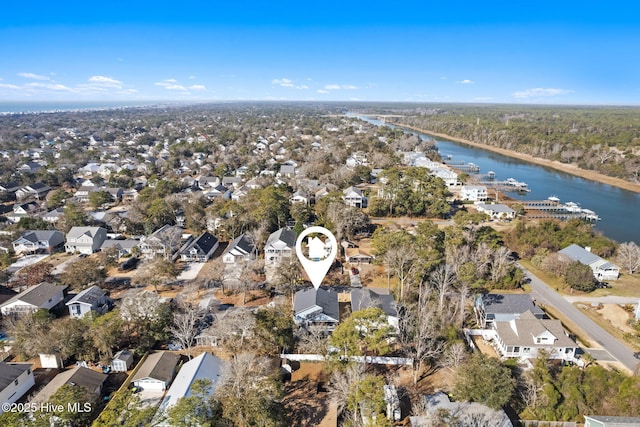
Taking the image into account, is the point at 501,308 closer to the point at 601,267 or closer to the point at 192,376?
the point at 601,267

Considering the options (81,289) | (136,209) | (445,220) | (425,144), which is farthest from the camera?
(425,144)

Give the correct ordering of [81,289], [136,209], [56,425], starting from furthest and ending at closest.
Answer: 1. [136,209]
2. [81,289]
3. [56,425]

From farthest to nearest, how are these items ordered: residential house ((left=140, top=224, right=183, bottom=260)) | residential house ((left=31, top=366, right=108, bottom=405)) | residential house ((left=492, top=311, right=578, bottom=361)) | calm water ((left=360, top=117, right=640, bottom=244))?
1. calm water ((left=360, top=117, right=640, bottom=244))
2. residential house ((left=140, top=224, right=183, bottom=260))
3. residential house ((left=492, top=311, right=578, bottom=361))
4. residential house ((left=31, top=366, right=108, bottom=405))

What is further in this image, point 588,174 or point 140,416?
point 588,174

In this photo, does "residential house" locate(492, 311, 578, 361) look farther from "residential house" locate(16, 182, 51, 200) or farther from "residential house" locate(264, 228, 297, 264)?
"residential house" locate(16, 182, 51, 200)

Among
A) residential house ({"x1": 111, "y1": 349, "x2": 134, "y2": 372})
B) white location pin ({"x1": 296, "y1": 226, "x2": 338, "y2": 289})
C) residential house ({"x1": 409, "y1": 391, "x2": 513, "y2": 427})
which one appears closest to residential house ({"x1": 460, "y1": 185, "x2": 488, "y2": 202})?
white location pin ({"x1": 296, "y1": 226, "x2": 338, "y2": 289})

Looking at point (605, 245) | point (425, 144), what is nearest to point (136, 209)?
point (605, 245)

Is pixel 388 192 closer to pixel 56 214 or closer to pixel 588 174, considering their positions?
pixel 56 214
